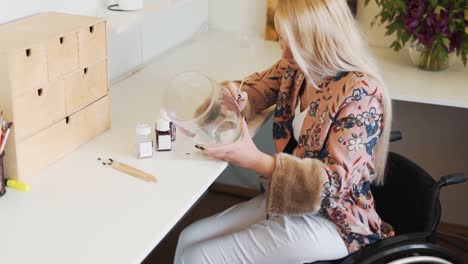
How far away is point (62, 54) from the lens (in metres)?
1.41

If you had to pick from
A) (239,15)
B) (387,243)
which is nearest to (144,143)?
(387,243)

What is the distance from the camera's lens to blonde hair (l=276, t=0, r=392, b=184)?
142cm

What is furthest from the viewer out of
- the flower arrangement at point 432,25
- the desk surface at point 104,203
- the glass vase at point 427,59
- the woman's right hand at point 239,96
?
the glass vase at point 427,59

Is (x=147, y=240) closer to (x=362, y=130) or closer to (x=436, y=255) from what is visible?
(x=362, y=130)

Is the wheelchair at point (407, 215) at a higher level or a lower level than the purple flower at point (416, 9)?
lower

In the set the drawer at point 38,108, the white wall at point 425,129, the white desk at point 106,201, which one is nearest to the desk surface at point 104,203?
the white desk at point 106,201

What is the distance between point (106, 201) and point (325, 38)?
602 millimetres

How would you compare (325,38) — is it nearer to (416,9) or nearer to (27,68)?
(27,68)

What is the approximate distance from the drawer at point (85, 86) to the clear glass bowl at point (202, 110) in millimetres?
174

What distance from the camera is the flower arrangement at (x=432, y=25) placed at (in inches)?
81.0

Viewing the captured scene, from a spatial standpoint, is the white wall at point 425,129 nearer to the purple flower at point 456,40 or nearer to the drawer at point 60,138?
the purple flower at point 456,40

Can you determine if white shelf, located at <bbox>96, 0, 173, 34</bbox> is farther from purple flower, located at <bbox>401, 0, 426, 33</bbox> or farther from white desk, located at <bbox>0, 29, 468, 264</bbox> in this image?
purple flower, located at <bbox>401, 0, 426, 33</bbox>

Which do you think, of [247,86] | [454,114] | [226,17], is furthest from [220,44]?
[454,114]

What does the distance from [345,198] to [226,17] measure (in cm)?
143
